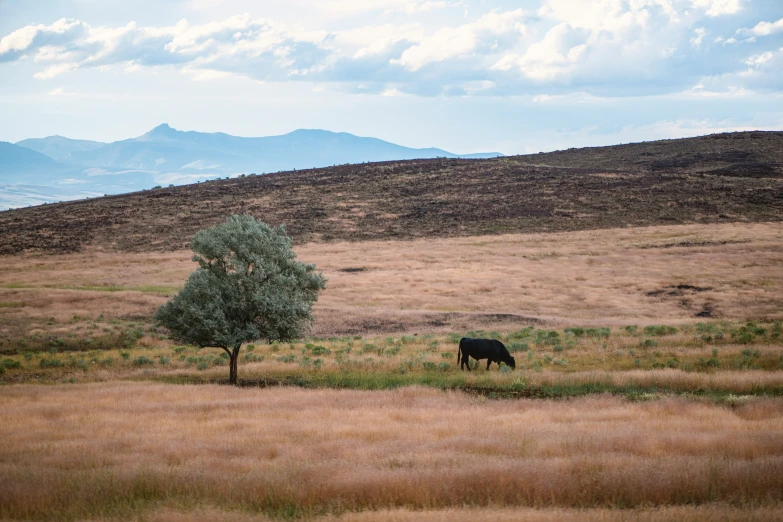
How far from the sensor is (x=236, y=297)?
1001 inches

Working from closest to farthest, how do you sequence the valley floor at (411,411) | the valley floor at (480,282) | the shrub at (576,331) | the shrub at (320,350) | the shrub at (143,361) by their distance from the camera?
the valley floor at (411,411)
the shrub at (143,361)
the shrub at (320,350)
the shrub at (576,331)
the valley floor at (480,282)

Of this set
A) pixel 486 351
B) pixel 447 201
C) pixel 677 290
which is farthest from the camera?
pixel 447 201

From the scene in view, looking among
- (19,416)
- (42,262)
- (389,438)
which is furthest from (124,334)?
(42,262)

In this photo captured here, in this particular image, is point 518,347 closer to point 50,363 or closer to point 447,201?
point 50,363

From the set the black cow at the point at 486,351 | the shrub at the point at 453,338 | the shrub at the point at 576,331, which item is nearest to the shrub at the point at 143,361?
the black cow at the point at 486,351

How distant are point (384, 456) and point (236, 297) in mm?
14287

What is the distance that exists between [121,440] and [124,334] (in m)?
25.2

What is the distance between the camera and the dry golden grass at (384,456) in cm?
1012

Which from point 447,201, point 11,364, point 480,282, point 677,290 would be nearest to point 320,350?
point 11,364

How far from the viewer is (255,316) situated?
84.6 ft

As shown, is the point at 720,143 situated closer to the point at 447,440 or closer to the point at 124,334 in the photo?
the point at 124,334

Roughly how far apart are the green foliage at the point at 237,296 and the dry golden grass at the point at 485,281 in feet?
48.9

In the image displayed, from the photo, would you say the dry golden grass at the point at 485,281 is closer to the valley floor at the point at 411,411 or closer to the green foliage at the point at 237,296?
the valley floor at the point at 411,411

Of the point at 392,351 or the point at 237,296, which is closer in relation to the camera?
the point at 237,296
